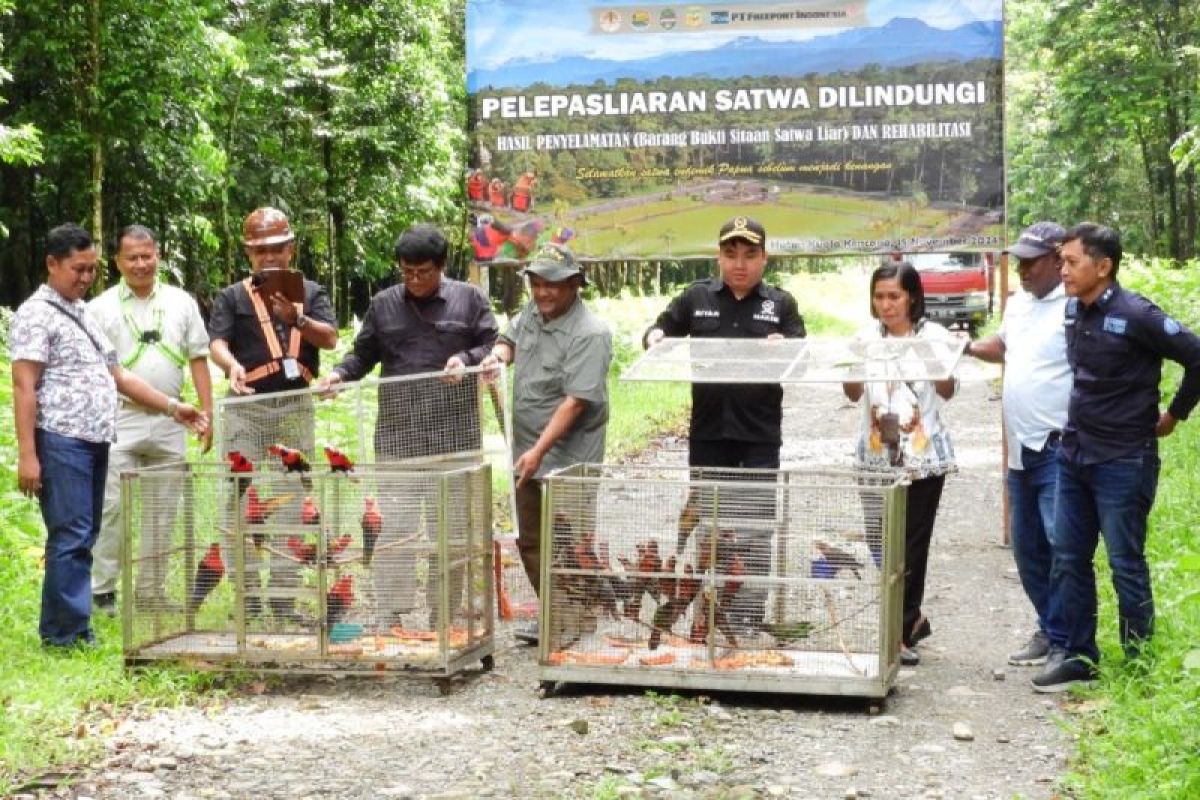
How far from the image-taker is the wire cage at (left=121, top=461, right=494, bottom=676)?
7586 millimetres

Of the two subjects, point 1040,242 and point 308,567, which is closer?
point 308,567

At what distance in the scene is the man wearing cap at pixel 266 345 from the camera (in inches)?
334

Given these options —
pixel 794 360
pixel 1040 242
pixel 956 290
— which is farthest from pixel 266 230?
pixel 956 290

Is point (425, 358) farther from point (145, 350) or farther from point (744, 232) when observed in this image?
point (744, 232)

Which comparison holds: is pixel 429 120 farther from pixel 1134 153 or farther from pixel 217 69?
pixel 1134 153

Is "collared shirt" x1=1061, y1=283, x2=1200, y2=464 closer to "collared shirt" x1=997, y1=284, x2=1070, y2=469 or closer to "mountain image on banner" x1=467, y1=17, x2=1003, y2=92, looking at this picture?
"collared shirt" x1=997, y1=284, x2=1070, y2=469

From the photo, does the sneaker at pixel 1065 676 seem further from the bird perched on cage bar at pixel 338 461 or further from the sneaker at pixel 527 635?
the bird perched on cage bar at pixel 338 461

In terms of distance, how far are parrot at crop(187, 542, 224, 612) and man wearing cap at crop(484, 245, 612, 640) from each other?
1.46 meters

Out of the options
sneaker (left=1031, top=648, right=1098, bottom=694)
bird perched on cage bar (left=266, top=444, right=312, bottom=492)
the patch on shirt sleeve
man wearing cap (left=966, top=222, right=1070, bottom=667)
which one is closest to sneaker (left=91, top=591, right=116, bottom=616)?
bird perched on cage bar (left=266, top=444, right=312, bottom=492)

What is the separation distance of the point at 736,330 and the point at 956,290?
24.8 meters

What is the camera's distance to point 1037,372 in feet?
25.7

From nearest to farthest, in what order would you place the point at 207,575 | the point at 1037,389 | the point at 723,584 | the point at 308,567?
1. the point at 723,584
2. the point at 308,567
3. the point at 1037,389
4. the point at 207,575

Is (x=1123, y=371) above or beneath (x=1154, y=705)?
above

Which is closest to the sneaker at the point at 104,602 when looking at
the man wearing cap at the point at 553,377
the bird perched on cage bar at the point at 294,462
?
the bird perched on cage bar at the point at 294,462
